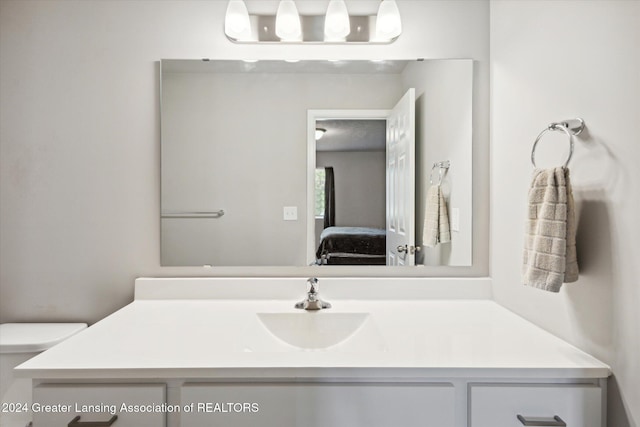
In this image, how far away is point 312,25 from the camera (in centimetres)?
153

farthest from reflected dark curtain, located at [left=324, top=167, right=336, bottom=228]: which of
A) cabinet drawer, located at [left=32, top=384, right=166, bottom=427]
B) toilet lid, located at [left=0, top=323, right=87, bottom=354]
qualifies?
toilet lid, located at [left=0, top=323, right=87, bottom=354]

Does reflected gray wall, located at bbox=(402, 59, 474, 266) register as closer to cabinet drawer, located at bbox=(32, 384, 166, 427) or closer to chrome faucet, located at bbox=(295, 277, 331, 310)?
chrome faucet, located at bbox=(295, 277, 331, 310)

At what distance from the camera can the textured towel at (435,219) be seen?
4.90 feet

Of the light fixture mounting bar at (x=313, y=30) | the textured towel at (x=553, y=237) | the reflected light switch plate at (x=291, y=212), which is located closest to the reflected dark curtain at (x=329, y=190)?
the reflected light switch plate at (x=291, y=212)

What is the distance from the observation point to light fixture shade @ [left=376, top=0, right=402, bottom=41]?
4.86 feet

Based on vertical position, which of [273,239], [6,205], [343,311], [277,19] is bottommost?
[343,311]

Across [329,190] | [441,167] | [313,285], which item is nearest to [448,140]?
[441,167]

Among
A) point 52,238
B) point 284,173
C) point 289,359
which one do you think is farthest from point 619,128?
point 52,238

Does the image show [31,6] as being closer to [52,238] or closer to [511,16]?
[52,238]

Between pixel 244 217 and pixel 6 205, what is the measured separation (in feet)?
3.05

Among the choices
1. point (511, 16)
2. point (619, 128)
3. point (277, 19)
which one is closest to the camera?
point (619, 128)

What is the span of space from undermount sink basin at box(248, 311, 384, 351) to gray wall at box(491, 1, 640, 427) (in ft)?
1.84

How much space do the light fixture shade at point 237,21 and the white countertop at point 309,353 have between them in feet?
3.49

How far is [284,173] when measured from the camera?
60.2 inches
